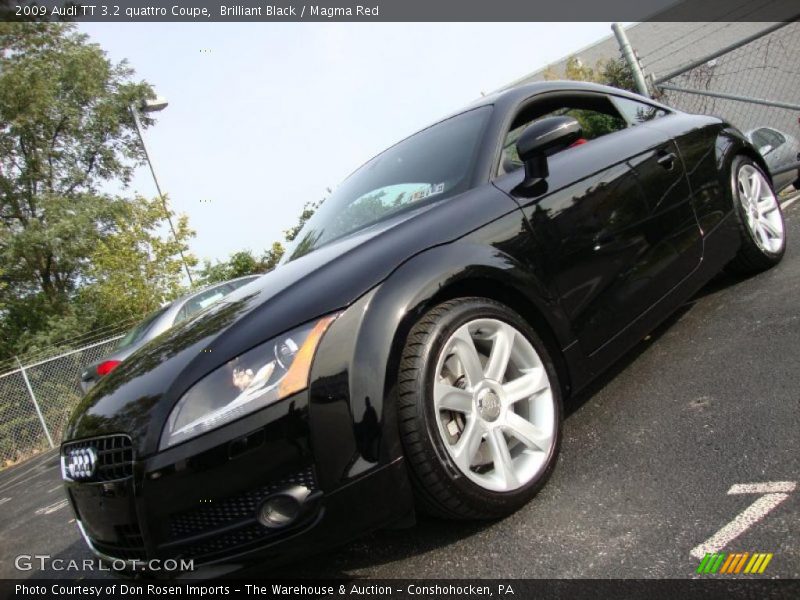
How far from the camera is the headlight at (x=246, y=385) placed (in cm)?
180

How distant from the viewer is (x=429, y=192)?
2.75 m

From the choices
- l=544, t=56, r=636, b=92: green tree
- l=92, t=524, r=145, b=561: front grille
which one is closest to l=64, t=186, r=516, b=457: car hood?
l=92, t=524, r=145, b=561: front grille

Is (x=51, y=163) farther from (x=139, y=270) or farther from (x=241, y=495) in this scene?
(x=241, y=495)

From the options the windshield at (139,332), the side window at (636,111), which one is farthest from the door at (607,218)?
the windshield at (139,332)

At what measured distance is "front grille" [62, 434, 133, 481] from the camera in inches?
73.8

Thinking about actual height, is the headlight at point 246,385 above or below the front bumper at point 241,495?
above

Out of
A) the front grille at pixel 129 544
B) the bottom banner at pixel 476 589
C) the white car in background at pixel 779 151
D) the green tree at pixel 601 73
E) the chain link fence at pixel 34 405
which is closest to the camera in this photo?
the bottom banner at pixel 476 589

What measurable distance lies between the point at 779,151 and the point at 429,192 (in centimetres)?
593

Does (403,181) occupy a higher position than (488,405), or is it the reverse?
(403,181)

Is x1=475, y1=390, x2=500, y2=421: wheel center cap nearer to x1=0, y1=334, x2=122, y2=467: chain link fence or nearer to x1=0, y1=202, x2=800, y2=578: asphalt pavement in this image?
x1=0, y1=202, x2=800, y2=578: asphalt pavement

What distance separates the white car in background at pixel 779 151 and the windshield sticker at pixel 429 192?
17.4ft

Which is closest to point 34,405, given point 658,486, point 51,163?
point 658,486

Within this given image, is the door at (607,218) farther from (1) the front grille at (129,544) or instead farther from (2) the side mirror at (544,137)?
(1) the front grille at (129,544)

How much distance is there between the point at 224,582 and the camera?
1.83 meters
